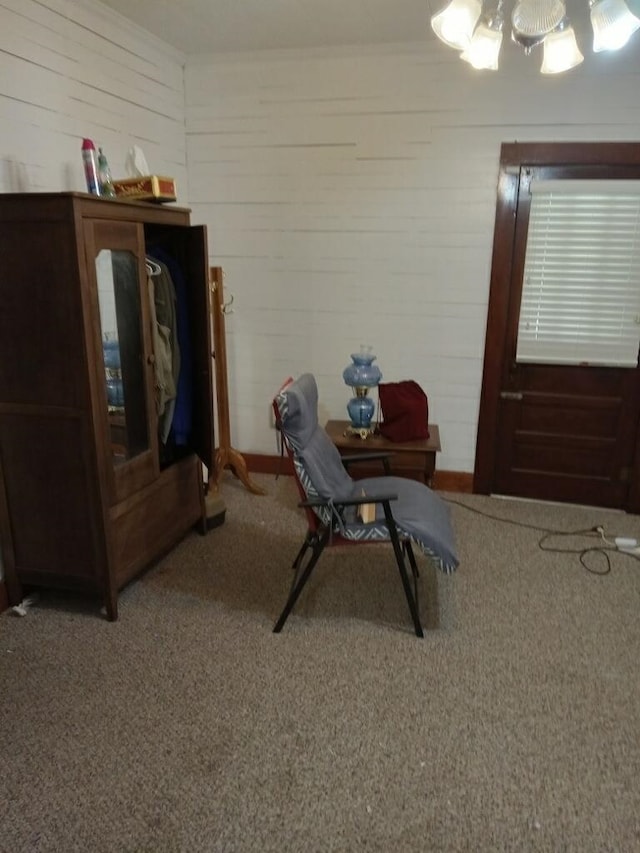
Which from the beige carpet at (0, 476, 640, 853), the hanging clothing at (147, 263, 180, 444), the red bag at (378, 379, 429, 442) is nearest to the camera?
the beige carpet at (0, 476, 640, 853)

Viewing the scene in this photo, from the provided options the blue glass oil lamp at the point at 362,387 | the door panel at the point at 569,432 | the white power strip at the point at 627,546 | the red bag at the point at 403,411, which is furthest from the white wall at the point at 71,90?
the white power strip at the point at 627,546

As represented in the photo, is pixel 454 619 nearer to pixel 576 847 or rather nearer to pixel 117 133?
pixel 576 847

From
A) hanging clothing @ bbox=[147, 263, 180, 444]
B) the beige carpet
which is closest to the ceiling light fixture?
hanging clothing @ bbox=[147, 263, 180, 444]

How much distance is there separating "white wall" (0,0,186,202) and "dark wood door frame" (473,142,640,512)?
Result: 2.03m

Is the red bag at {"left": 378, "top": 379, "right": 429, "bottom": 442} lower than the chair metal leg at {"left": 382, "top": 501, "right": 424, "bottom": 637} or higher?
higher

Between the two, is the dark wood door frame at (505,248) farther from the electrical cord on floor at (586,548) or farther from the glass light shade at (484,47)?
the glass light shade at (484,47)

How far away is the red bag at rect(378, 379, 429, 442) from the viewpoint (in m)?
3.49

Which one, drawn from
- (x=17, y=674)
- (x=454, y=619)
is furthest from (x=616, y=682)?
(x=17, y=674)

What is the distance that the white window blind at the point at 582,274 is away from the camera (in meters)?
3.37

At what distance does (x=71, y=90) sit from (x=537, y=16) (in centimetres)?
205

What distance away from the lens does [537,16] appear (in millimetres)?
1818

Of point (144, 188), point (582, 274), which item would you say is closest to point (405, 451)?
point (582, 274)

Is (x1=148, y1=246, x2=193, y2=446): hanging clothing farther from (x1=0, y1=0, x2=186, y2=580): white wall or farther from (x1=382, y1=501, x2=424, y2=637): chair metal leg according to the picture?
(x1=382, y1=501, x2=424, y2=637): chair metal leg

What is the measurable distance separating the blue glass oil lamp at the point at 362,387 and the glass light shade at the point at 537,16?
6.28 ft
